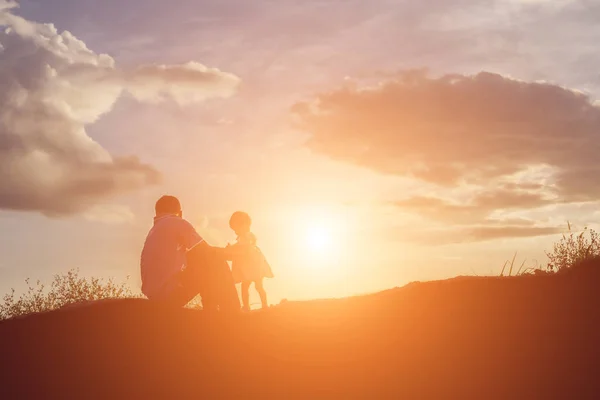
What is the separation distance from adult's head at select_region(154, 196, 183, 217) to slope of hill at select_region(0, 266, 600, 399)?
1543 mm

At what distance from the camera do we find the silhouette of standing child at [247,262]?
52.1ft

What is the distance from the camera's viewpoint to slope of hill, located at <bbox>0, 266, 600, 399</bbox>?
29.8 feet

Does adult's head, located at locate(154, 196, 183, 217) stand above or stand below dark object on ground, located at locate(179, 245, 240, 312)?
above

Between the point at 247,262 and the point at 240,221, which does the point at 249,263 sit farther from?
the point at 240,221

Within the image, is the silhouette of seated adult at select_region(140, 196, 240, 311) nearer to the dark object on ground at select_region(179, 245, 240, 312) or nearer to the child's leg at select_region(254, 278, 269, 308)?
the dark object on ground at select_region(179, 245, 240, 312)

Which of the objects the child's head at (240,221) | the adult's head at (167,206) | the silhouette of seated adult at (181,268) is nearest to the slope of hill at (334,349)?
the silhouette of seated adult at (181,268)

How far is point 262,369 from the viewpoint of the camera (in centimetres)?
941

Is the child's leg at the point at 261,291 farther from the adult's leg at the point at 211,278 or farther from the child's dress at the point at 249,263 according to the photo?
the adult's leg at the point at 211,278

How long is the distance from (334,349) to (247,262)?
250 inches

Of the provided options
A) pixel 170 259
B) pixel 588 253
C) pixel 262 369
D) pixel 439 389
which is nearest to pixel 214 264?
pixel 170 259

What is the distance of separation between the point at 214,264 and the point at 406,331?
3048mm

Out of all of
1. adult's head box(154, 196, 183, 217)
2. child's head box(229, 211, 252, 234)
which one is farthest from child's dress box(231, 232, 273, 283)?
adult's head box(154, 196, 183, 217)

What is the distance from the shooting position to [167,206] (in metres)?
11.1

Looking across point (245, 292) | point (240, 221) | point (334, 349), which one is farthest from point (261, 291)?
point (334, 349)
